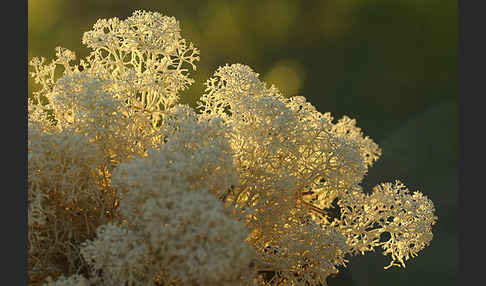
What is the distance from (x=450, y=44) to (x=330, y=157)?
1.13 metres

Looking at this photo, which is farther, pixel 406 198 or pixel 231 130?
pixel 406 198

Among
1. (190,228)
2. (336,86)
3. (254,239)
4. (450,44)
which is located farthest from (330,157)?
(450,44)

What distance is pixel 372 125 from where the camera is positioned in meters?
1.96

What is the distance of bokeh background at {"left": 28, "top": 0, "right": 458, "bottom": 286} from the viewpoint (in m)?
1.82

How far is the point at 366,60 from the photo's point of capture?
192cm

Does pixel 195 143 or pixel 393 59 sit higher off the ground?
pixel 393 59

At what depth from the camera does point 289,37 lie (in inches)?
75.1

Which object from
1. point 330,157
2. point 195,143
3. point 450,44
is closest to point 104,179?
point 195,143

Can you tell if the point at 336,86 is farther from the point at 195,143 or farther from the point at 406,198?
the point at 195,143

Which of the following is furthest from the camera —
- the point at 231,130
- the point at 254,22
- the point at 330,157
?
the point at 254,22

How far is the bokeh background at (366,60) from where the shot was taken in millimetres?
1823

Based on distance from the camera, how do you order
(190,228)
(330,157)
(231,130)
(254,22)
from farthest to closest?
(254,22) → (330,157) → (231,130) → (190,228)

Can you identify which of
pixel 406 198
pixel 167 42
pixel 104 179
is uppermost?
pixel 167 42

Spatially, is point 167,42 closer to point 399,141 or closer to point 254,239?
point 254,239
